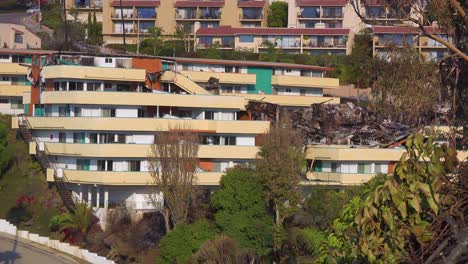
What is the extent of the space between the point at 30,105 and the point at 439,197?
47.3 meters

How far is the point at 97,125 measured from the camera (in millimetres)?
47844

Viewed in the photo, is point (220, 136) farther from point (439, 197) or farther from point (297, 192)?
point (439, 197)

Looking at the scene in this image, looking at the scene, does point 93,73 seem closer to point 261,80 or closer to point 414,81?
point 261,80

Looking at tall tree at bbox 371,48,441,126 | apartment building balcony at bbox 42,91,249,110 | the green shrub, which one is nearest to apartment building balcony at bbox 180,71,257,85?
apartment building balcony at bbox 42,91,249,110

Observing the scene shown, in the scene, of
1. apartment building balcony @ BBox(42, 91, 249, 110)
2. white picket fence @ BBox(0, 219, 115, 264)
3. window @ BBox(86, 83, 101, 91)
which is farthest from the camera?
window @ BBox(86, 83, 101, 91)

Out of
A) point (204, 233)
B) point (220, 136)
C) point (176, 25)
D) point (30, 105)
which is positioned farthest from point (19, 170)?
point (176, 25)

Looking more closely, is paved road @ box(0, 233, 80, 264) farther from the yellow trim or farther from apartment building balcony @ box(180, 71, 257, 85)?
the yellow trim

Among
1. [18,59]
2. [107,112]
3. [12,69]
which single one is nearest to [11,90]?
[12,69]

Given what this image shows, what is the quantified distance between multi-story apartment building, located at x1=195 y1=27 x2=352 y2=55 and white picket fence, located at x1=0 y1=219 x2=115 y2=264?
37.7 m

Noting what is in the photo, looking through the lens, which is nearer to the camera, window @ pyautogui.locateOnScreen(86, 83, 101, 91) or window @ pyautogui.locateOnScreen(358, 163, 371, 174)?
window @ pyautogui.locateOnScreen(358, 163, 371, 174)

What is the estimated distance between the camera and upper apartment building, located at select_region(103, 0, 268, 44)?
87.1m

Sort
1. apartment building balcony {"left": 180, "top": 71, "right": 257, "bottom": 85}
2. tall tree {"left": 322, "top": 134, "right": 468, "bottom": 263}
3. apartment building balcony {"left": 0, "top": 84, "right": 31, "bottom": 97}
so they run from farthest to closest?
apartment building balcony {"left": 180, "top": 71, "right": 257, "bottom": 85} → apartment building balcony {"left": 0, "top": 84, "right": 31, "bottom": 97} → tall tree {"left": 322, "top": 134, "right": 468, "bottom": 263}

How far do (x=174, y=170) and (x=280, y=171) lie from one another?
4.79 metres

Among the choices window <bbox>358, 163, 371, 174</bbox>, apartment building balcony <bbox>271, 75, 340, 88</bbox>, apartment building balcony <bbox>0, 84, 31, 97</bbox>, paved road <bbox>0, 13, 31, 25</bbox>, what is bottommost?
window <bbox>358, 163, 371, 174</bbox>
